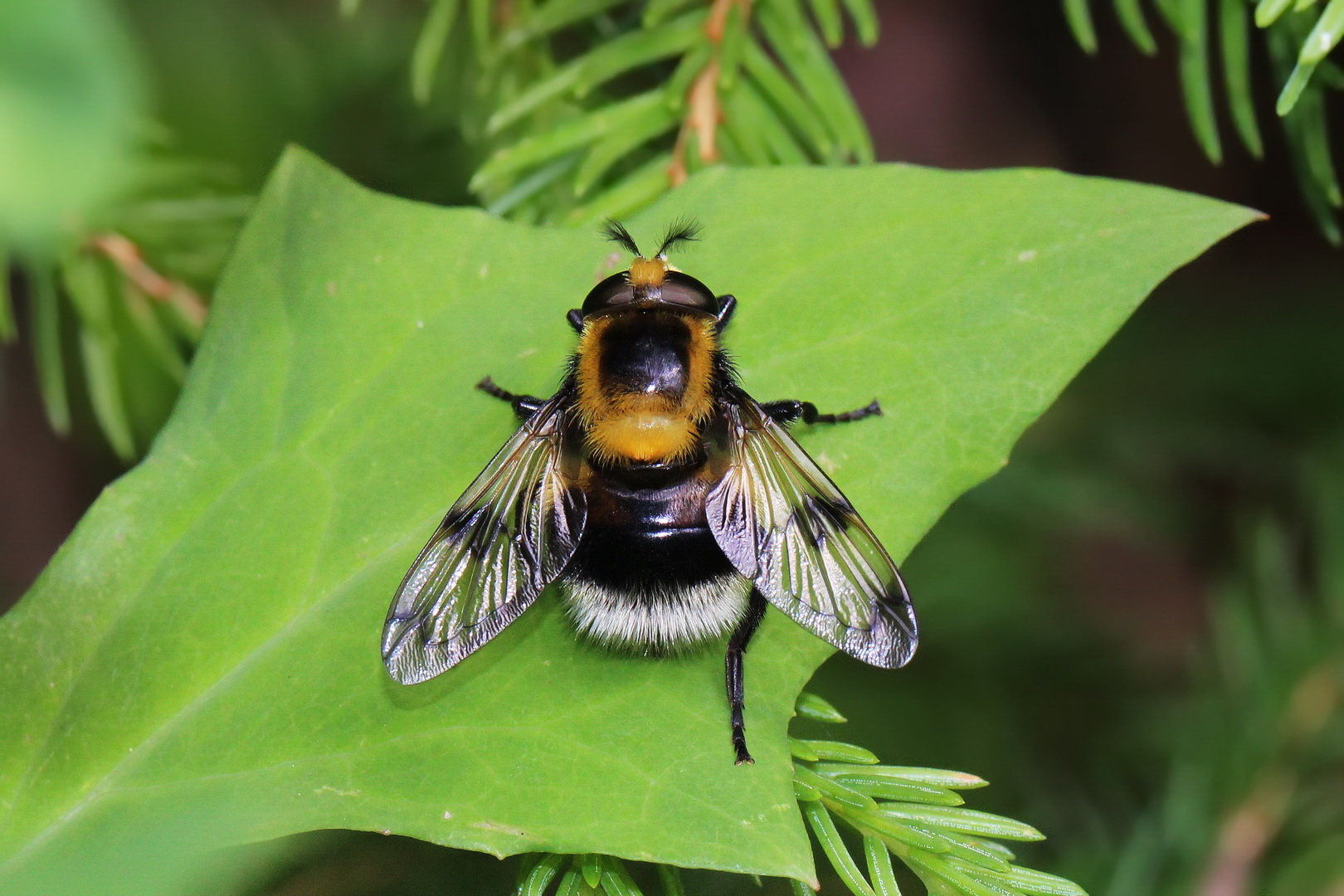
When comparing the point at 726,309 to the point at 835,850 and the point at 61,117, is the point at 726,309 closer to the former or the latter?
the point at 835,850

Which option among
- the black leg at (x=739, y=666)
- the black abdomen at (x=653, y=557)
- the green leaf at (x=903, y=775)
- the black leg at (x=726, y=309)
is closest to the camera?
the black leg at (x=739, y=666)

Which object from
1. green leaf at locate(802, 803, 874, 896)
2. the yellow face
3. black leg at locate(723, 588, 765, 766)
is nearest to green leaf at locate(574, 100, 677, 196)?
the yellow face

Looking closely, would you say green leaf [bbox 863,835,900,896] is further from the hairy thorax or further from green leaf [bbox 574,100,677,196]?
green leaf [bbox 574,100,677,196]

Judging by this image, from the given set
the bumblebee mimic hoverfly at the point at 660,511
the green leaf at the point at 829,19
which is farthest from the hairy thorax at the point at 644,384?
the green leaf at the point at 829,19

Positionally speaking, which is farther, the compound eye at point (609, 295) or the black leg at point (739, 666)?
the compound eye at point (609, 295)

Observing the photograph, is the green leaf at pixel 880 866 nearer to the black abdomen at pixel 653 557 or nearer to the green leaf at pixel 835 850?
the green leaf at pixel 835 850

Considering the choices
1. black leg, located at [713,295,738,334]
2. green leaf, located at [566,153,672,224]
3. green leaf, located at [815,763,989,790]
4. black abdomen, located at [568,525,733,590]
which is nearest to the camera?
green leaf, located at [815,763,989,790]

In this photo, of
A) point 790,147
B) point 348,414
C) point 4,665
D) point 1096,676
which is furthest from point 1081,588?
point 4,665

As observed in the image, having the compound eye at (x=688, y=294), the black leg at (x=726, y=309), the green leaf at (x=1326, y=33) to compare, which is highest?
the green leaf at (x=1326, y=33)
